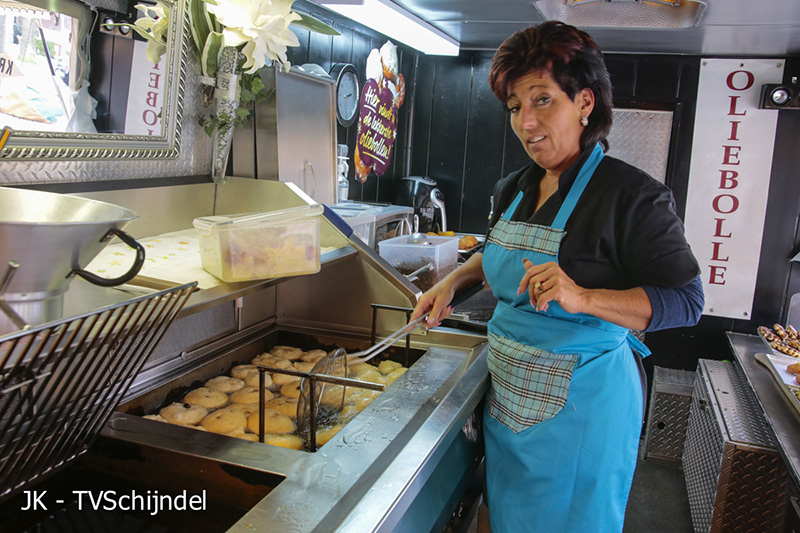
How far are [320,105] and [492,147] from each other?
9.30 feet

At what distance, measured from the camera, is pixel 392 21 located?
9.47 feet

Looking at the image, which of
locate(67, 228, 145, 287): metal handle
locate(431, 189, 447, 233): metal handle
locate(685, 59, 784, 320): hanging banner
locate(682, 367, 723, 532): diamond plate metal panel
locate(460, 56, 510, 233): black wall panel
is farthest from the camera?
locate(460, 56, 510, 233): black wall panel

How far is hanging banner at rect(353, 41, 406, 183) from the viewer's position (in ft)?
13.0

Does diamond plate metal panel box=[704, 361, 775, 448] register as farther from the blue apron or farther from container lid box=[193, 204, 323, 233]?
container lid box=[193, 204, 323, 233]

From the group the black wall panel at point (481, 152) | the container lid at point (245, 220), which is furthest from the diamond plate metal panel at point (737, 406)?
the container lid at point (245, 220)

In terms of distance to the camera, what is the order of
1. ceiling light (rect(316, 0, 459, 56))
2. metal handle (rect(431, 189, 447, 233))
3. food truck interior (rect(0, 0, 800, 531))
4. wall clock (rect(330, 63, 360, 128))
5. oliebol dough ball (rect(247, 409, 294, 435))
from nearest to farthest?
food truck interior (rect(0, 0, 800, 531)) < oliebol dough ball (rect(247, 409, 294, 435)) < ceiling light (rect(316, 0, 459, 56)) < wall clock (rect(330, 63, 360, 128)) < metal handle (rect(431, 189, 447, 233))

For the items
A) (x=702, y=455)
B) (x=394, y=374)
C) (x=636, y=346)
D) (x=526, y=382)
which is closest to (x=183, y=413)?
(x=394, y=374)

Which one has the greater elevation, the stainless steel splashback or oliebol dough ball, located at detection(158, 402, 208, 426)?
the stainless steel splashback

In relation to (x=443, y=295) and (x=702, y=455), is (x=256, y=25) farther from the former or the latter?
(x=702, y=455)

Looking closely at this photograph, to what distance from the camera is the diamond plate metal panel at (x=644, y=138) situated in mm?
4609

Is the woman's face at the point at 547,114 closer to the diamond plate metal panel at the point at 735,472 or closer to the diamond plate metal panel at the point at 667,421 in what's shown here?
the diamond plate metal panel at the point at 735,472

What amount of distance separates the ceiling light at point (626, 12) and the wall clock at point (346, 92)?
1116mm

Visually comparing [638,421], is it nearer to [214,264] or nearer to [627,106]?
[214,264]

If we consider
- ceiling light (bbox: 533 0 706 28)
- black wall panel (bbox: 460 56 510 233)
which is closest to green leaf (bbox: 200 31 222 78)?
ceiling light (bbox: 533 0 706 28)
